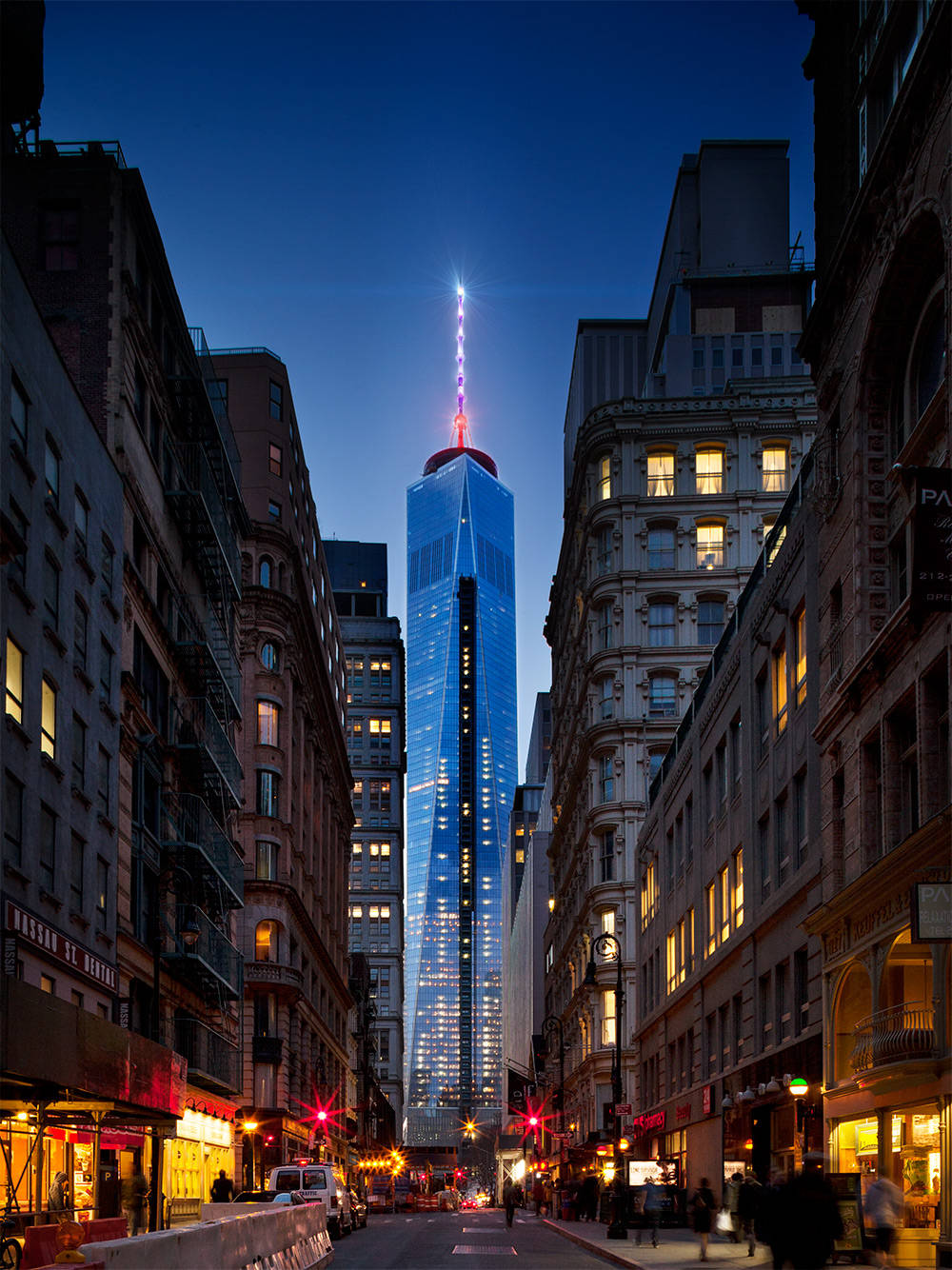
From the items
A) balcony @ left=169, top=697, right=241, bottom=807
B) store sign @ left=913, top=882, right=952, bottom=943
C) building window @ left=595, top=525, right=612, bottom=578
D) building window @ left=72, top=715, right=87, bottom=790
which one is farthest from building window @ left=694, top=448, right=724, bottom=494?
store sign @ left=913, top=882, right=952, bottom=943

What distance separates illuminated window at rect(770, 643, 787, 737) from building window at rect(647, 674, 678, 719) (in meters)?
40.5

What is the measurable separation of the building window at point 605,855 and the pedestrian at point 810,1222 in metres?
65.3

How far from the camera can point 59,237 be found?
153ft

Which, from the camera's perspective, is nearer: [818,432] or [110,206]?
[818,432]

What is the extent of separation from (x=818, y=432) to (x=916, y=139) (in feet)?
28.2

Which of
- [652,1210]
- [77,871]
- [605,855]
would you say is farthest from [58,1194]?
[605,855]

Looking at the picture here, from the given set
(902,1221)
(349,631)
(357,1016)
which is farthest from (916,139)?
(349,631)

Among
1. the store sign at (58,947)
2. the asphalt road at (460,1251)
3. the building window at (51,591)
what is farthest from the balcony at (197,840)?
the building window at (51,591)

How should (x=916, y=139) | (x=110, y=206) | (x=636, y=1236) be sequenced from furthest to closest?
(x=110, y=206) → (x=636, y=1236) → (x=916, y=139)

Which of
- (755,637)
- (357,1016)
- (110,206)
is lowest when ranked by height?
(357,1016)

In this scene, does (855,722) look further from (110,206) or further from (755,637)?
(110,206)

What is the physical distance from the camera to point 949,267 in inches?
1022

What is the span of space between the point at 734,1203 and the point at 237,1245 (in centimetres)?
2374

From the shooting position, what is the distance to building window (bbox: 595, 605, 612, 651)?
8431 centimetres
